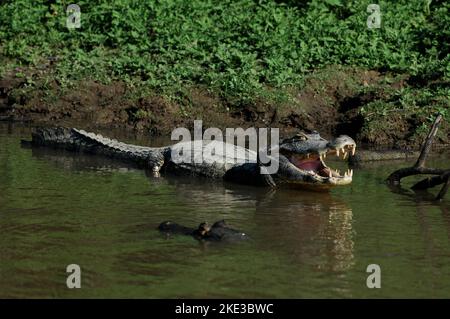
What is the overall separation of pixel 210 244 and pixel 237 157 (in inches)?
135

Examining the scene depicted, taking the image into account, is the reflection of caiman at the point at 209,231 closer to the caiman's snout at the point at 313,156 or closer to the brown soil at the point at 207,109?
the caiman's snout at the point at 313,156

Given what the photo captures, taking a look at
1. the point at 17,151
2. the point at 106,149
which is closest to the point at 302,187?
the point at 106,149

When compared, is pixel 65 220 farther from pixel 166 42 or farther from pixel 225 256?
pixel 166 42

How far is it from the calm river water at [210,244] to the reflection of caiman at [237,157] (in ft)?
0.61

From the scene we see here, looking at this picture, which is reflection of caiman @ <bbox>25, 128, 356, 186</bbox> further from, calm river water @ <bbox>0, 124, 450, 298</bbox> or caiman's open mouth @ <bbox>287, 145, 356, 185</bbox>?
calm river water @ <bbox>0, 124, 450, 298</bbox>

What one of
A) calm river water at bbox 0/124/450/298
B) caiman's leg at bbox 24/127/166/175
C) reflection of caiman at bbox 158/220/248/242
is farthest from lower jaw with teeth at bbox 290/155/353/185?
reflection of caiman at bbox 158/220/248/242

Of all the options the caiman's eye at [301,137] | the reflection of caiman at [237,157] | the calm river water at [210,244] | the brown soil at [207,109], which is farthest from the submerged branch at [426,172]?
the brown soil at [207,109]

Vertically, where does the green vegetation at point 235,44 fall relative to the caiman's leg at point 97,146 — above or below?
above

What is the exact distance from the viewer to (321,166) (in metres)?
10.4

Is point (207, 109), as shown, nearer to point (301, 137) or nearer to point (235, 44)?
point (235, 44)

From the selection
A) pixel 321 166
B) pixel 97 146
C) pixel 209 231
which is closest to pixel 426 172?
pixel 321 166

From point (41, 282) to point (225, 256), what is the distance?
143 cm

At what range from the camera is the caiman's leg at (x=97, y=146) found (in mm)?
11547

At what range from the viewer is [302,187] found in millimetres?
A: 10414
